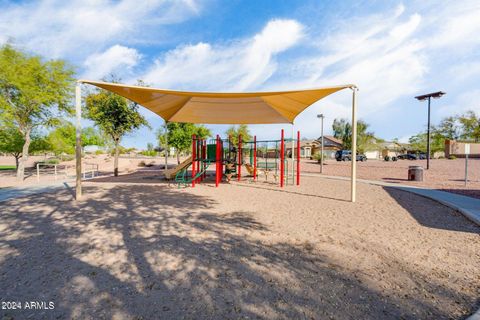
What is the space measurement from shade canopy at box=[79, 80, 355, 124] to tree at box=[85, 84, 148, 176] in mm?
2950

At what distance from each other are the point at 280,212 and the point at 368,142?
5536 cm

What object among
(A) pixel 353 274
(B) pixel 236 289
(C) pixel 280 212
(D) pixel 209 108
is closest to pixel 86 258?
(B) pixel 236 289

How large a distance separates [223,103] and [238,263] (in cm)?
825

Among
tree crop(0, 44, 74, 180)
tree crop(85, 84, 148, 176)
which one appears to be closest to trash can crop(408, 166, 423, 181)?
tree crop(85, 84, 148, 176)

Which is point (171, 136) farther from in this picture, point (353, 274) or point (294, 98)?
point (353, 274)

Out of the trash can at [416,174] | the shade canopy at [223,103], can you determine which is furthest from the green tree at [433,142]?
the shade canopy at [223,103]

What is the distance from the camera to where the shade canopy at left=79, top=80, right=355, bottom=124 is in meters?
7.28

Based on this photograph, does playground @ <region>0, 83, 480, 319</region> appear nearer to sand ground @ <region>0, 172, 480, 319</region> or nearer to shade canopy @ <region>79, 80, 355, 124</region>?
sand ground @ <region>0, 172, 480, 319</region>

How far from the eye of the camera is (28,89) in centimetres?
1107

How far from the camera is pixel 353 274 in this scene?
2.91 metres

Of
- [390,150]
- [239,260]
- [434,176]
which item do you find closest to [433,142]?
[390,150]

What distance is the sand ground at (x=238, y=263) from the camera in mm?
2287

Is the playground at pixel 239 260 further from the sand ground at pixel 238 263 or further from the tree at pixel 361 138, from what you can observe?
the tree at pixel 361 138

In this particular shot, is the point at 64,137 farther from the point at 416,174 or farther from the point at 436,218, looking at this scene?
the point at 416,174
